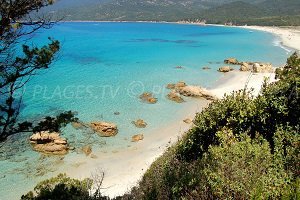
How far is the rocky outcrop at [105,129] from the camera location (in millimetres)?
32531

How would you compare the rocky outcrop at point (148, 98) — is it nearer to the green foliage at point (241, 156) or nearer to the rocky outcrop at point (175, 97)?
the rocky outcrop at point (175, 97)

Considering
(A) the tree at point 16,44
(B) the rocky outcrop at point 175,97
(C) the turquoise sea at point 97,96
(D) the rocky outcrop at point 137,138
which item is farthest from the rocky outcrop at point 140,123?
(A) the tree at point 16,44

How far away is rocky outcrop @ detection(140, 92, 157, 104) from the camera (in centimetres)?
4486

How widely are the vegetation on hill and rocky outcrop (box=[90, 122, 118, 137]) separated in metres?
13.5

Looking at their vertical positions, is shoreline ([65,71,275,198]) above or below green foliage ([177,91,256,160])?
below

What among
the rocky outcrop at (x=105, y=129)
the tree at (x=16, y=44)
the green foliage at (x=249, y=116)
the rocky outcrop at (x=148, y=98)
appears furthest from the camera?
the rocky outcrop at (x=148, y=98)

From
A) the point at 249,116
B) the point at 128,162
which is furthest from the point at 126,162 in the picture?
the point at 249,116

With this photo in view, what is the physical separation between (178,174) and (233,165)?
3521mm

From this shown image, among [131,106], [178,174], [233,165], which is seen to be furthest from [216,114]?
→ [131,106]

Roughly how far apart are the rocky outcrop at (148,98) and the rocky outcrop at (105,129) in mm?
12123

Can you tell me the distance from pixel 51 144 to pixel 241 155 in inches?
819

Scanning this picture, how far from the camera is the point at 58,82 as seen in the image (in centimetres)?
6188

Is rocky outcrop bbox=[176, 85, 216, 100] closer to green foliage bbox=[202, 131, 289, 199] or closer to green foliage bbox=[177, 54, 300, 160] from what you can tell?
green foliage bbox=[177, 54, 300, 160]

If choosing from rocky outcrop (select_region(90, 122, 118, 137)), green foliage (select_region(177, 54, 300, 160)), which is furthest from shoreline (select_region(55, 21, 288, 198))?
rocky outcrop (select_region(90, 122, 118, 137))
